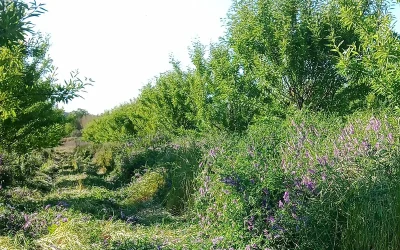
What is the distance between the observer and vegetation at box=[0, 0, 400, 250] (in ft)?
14.5

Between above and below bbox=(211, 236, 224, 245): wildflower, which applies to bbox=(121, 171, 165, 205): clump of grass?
above

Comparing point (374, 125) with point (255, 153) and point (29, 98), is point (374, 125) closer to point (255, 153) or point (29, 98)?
point (255, 153)

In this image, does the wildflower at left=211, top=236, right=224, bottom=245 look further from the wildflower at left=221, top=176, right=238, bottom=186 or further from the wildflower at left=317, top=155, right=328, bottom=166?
the wildflower at left=317, top=155, right=328, bottom=166

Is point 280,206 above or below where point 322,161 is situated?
below

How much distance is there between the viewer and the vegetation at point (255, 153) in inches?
173

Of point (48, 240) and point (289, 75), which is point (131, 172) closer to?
point (289, 75)

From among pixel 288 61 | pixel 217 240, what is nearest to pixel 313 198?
pixel 217 240

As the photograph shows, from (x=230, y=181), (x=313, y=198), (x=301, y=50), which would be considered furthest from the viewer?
(x=301, y=50)

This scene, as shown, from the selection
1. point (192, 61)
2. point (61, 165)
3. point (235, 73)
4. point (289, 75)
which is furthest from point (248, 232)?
point (61, 165)

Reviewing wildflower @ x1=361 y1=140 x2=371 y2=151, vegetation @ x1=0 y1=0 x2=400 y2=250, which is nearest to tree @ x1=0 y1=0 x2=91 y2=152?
vegetation @ x1=0 y1=0 x2=400 y2=250

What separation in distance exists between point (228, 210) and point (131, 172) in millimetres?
9075

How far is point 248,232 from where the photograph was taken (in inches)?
176

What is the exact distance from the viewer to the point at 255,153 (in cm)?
520

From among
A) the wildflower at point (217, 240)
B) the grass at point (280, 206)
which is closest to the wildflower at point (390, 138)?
the grass at point (280, 206)
